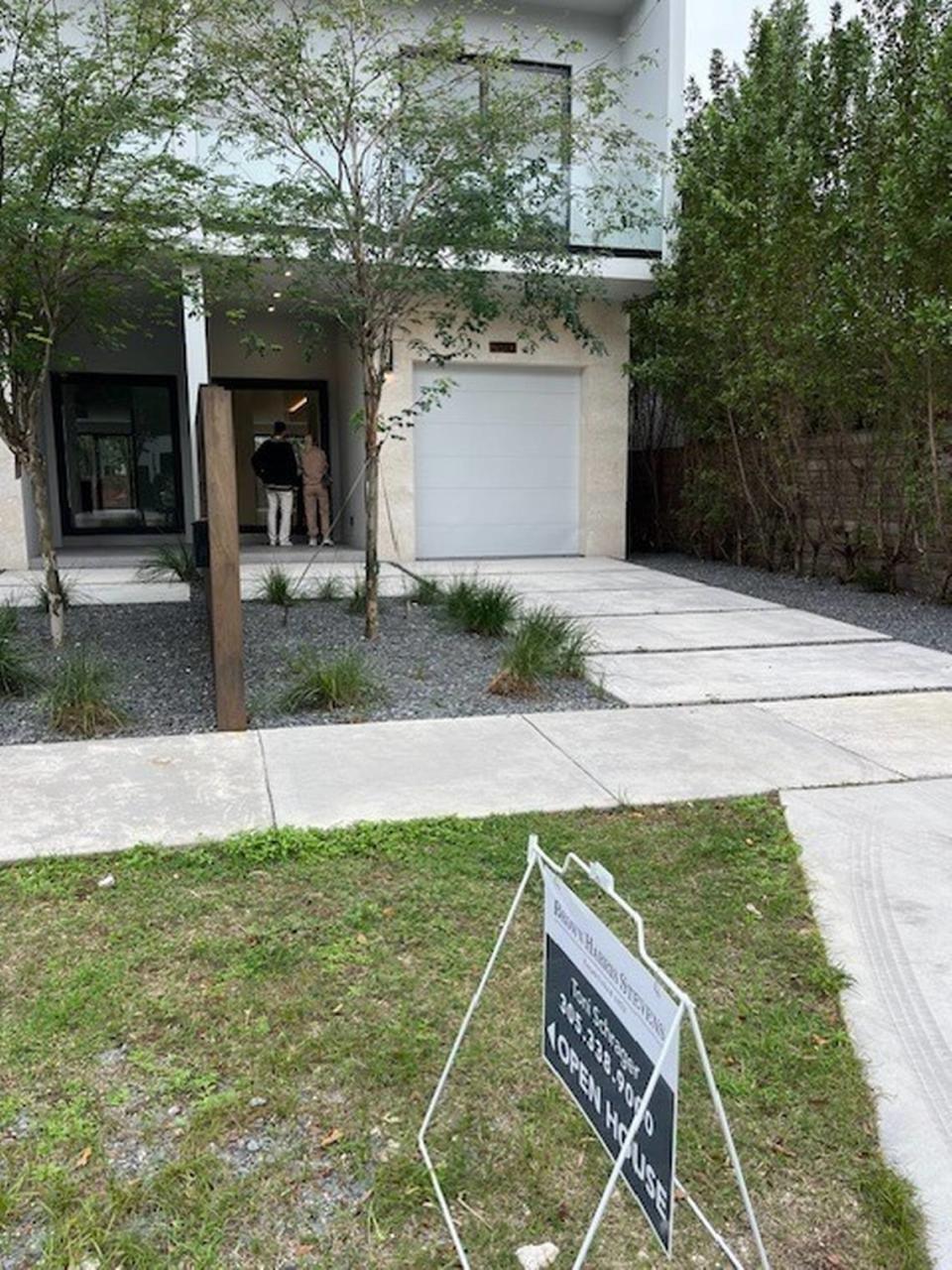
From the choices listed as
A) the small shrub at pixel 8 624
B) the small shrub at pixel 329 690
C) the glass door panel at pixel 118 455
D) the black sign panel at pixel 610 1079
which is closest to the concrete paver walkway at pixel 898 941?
the black sign panel at pixel 610 1079

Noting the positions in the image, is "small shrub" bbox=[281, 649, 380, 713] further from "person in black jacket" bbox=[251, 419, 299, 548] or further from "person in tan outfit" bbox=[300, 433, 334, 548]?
"person in tan outfit" bbox=[300, 433, 334, 548]

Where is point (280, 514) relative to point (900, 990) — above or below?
above

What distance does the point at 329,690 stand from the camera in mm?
5691

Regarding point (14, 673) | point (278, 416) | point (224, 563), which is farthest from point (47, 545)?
point (278, 416)

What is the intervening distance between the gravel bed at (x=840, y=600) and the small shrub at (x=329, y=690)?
4.56 metres

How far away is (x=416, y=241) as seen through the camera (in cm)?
688

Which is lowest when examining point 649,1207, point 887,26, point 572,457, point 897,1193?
point 897,1193

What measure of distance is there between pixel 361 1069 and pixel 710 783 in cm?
246

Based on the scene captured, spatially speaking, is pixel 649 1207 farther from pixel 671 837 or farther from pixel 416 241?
pixel 416 241

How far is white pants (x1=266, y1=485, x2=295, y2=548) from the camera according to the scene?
14.3 metres

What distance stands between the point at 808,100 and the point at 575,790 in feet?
27.9

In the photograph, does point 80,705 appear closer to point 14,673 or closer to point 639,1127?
point 14,673

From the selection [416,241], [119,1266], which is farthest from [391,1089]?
[416,241]

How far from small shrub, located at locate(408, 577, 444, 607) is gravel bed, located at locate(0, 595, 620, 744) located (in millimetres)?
Answer: 159
